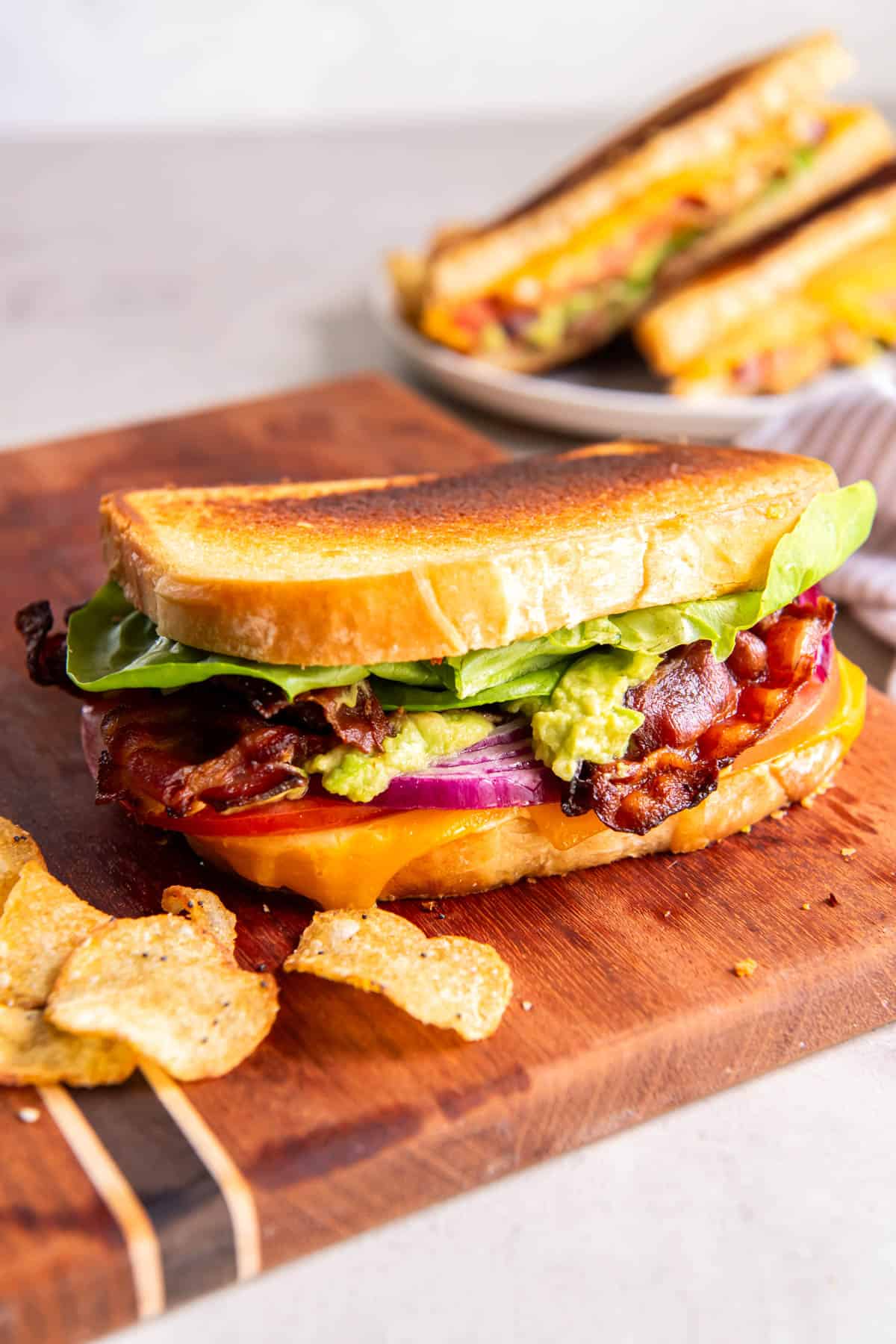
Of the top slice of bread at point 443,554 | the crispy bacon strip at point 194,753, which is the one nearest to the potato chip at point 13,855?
the crispy bacon strip at point 194,753

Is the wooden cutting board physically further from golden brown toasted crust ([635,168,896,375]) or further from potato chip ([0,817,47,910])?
golden brown toasted crust ([635,168,896,375])

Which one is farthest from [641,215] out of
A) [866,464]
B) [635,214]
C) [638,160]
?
[866,464]

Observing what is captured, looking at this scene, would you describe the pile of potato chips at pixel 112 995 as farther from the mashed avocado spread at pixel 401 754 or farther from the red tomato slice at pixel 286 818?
the mashed avocado spread at pixel 401 754

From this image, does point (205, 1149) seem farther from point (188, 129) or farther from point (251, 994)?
point (188, 129)

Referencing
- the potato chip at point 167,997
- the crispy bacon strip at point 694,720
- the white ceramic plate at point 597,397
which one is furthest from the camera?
the white ceramic plate at point 597,397

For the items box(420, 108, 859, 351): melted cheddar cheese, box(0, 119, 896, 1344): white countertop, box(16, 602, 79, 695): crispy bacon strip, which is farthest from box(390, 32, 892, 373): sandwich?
box(16, 602, 79, 695): crispy bacon strip

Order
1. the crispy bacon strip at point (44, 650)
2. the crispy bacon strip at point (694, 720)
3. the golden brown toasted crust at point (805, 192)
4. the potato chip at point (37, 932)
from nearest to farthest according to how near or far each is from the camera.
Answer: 1. the potato chip at point (37, 932)
2. the crispy bacon strip at point (694, 720)
3. the crispy bacon strip at point (44, 650)
4. the golden brown toasted crust at point (805, 192)

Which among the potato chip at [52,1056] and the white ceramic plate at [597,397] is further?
the white ceramic plate at [597,397]

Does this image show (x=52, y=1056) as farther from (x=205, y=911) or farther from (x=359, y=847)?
(x=359, y=847)
